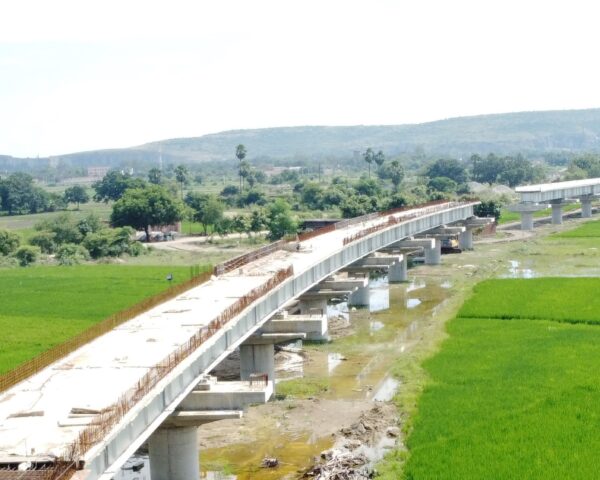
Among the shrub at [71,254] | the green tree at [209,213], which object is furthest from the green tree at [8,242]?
the green tree at [209,213]

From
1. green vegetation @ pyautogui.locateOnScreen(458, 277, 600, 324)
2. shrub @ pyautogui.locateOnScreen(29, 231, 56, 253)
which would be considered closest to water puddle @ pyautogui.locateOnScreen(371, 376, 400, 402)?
green vegetation @ pyautogui.locateOnScreen(458, 277, 600, 324)

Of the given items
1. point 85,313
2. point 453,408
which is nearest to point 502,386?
point 453,408

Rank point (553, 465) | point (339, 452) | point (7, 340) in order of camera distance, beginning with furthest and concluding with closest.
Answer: point (7, 340), point (339, 452), point (553, 465)

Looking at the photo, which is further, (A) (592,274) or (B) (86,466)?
(A) (592,274)

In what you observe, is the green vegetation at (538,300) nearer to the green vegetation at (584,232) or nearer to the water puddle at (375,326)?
the water puddle at (375,326)

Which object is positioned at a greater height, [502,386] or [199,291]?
[199,291]

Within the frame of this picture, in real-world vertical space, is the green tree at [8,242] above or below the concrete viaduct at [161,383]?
below

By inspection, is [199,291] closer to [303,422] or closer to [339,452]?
[303,422]

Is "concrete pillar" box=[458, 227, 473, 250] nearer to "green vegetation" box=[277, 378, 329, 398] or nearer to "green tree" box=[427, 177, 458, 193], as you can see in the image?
"green vegetation" box=[277, 378, 329, 398]
